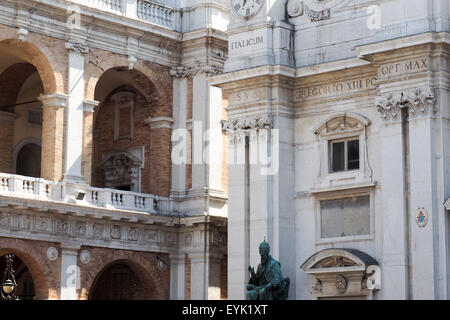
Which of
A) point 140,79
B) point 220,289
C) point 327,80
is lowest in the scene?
point 220,289

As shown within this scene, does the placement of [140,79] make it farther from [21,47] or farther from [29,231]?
[29,231]

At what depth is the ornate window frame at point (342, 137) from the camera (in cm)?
2811

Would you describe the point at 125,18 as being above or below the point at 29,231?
above

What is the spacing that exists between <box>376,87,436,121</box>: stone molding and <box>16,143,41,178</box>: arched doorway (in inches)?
658

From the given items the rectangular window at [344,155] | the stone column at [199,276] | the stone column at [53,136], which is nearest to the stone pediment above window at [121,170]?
the stone column at [199,276]

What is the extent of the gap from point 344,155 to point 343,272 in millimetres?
3010

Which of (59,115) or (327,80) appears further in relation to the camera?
(59,115)

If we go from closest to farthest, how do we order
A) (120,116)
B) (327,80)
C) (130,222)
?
1. (327,80)
2. (130,222)
3. (120,116)

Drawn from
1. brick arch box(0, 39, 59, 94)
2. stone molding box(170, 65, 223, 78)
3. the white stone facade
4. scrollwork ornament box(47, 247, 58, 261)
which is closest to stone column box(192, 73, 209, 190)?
stone molding box(170, 65, 223, 78)

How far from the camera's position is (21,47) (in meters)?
35.1

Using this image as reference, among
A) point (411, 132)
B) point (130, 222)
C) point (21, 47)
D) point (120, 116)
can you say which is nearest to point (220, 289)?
point (130, 222)

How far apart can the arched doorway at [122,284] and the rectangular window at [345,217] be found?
1032 cm

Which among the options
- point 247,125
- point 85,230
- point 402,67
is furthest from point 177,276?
point 402,67

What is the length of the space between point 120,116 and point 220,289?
7352 mm
